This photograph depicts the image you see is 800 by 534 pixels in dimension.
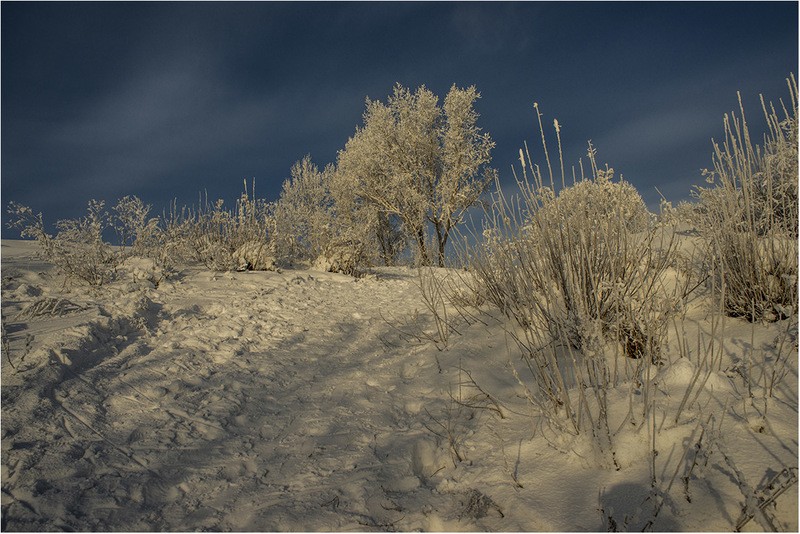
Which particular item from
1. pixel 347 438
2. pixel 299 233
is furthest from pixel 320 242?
pixel 347 438

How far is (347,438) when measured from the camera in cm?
293

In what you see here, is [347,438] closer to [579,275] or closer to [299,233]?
[579,275]

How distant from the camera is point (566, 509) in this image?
1864mm

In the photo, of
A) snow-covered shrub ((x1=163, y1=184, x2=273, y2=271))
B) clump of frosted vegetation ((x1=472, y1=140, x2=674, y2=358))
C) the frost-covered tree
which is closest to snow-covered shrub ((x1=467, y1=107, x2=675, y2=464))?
clump of frosted vegetation ((x1=472, y1=140, x2=674, y2=358))

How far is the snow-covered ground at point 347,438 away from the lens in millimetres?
1885

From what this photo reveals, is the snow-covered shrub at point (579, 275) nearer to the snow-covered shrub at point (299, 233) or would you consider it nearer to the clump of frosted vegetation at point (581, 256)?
the clump of frosted vegetation at point (581, 256)

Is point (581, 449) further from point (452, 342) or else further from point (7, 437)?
point (7, 437)

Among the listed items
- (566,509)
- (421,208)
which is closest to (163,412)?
(566,509)

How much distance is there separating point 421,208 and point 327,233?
820 cm

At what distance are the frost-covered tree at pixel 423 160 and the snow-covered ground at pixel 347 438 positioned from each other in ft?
45.1

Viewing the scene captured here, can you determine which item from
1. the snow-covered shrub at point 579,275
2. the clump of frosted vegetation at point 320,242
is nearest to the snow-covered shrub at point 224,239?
the clump of frosted vegetation at point 320,242

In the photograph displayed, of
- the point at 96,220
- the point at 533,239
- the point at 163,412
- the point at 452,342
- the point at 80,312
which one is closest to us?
the point at 163,412

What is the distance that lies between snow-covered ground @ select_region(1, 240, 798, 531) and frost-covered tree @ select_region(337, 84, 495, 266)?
45.1ft

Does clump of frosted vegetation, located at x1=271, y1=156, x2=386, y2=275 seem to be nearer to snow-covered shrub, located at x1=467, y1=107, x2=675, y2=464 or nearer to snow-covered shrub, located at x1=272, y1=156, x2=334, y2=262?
snow-covered shrub, located at x1=272, y1=156, x2=334, y2=262
